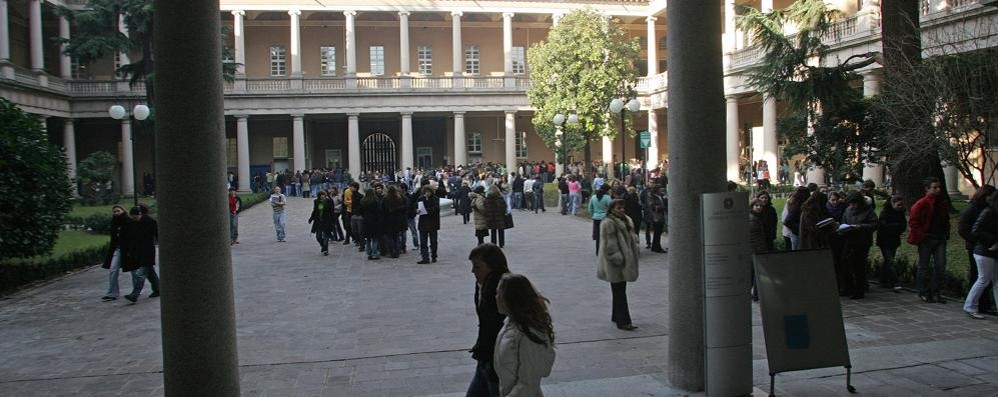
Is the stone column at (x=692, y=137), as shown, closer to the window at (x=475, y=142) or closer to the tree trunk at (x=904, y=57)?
the tree trunk at (x=904, y=57)

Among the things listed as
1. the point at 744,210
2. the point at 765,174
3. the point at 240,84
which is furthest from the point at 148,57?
the point at 744,210

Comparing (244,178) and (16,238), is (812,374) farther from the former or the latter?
(244,178)

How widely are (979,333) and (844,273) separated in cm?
238

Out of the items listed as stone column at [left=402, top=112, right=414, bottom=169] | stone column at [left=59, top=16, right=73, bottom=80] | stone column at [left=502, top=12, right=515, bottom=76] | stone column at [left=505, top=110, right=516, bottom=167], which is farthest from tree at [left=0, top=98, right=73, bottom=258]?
stone column at [left=502, top=12, right=515, bottom=76]

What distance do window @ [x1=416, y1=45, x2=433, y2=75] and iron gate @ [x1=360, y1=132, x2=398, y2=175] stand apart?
5.01 metres

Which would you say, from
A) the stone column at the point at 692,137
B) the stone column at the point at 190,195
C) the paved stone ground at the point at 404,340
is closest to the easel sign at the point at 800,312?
the paved stone ground at the point at 404,340

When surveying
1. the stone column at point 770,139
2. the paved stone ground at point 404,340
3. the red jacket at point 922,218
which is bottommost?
the paved stone ground at point 404,340

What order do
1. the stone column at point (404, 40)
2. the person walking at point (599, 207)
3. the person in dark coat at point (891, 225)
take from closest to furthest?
the person in dark coat at point (891, 225), the person walking at point (599, 207), the stone column at point (404, 40)

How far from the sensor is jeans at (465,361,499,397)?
16.0 feet

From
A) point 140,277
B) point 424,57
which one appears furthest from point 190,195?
point 424,57

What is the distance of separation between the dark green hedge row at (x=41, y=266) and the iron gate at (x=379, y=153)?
108ft

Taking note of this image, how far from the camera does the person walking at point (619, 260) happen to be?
29.1 feet

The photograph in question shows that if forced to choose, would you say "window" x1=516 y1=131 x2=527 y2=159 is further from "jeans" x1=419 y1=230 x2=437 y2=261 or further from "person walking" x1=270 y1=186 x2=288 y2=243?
"jeans" x1=419 y1=230 x2=437 y2=261

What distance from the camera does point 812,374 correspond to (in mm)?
6945
